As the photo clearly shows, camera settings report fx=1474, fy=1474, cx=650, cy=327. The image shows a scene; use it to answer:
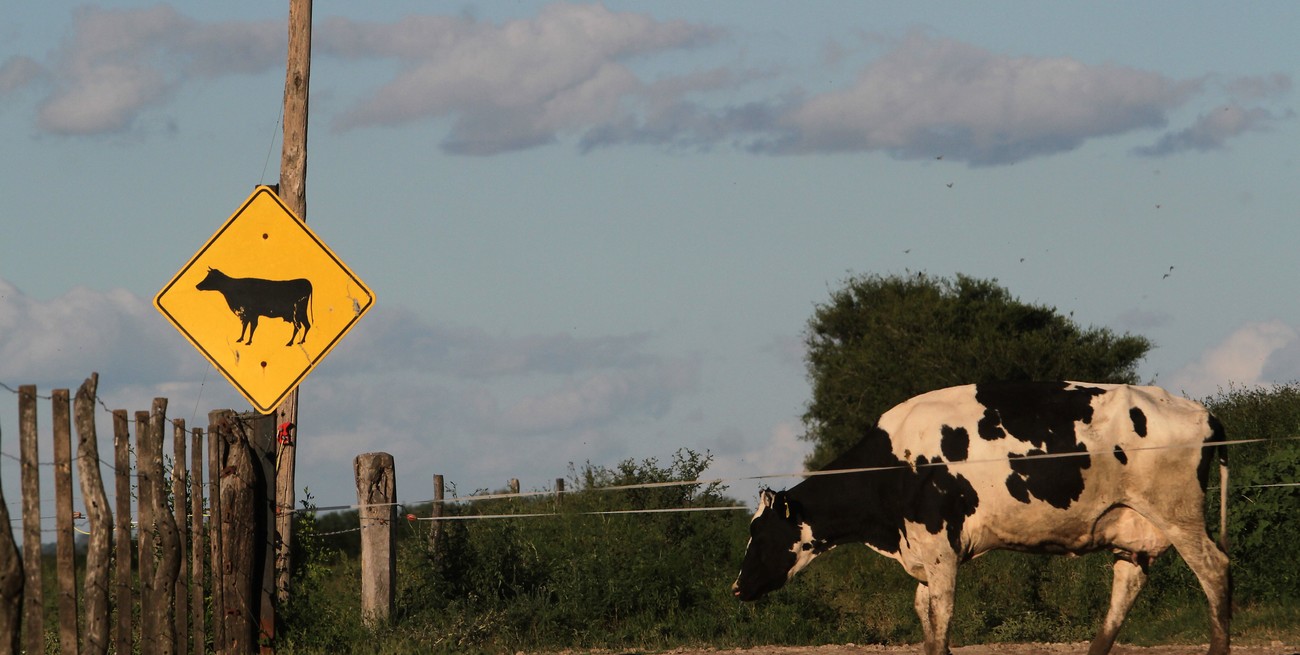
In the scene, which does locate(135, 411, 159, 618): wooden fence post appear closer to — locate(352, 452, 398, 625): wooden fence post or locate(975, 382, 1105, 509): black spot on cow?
locate(352, 452, 398, 625): wooden fence post

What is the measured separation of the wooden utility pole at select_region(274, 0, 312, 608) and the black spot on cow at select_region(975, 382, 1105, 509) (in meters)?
6.20

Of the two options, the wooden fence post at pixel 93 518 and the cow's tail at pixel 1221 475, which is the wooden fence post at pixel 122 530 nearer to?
the wooden fence post at pixel 93 518

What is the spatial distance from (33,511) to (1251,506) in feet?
46.4

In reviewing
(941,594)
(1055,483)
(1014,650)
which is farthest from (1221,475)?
(1014,650)

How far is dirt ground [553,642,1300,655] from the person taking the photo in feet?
42.9

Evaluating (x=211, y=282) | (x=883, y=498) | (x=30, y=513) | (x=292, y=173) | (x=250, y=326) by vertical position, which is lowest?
(x=883, y=498)

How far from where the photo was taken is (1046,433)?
37.8 feet

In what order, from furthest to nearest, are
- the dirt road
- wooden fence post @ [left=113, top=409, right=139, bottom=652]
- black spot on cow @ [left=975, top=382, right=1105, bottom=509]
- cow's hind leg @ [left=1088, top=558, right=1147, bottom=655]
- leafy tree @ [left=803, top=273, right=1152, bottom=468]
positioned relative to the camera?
leafy tree @ [left=803, top=273, right=1152, bottom=468], the dirt road, cow's hind leg @ [left=1088, top=558, right=1147, bottom=655], black spot on cow @ [left=975, top=382, right=1105, bottom=509], wooden fence post @ [left=113, top=409, right=139, bottom=652]

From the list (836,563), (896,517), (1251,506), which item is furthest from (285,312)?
(836,563)

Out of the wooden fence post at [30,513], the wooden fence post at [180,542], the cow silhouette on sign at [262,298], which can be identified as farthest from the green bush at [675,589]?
the wooden fence post at [30,513]

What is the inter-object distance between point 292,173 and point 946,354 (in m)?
24.6

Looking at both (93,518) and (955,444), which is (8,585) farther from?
(955,444)

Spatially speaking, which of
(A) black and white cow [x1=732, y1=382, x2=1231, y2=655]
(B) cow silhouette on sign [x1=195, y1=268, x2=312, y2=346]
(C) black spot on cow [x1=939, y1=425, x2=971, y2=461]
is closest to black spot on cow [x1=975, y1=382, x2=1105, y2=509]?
(A) black and white cow [x1=732, y1=382, x2=1231, y2=655]

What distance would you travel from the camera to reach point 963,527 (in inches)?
456
